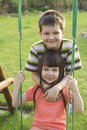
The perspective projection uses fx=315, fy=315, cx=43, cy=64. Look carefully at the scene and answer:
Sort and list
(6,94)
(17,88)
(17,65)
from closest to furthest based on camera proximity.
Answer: (17,88)
(6,94)
(17,65)

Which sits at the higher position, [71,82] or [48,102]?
[71,82]

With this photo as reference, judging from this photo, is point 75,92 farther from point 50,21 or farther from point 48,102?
point 50,21

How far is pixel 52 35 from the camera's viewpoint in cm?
262

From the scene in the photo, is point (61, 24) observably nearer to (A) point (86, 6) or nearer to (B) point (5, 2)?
(B) point (5, 2)

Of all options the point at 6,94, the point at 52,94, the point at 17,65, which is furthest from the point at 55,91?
the point at 17,65

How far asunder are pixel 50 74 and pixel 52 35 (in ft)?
1.07

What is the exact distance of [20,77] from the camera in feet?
8.71

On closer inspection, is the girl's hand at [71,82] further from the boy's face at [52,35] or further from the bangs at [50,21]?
the bangs at [50,21]

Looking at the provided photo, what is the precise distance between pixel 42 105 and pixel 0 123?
1228 mm

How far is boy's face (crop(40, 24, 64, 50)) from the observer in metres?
2.62

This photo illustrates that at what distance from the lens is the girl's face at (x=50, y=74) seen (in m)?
2.64

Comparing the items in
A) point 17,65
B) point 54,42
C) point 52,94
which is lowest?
point 17,65

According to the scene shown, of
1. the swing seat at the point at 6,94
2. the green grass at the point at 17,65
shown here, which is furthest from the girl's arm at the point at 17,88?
the green grass at the point at 17,65

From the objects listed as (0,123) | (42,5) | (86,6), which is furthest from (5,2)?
(0,123)
